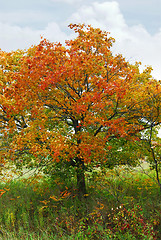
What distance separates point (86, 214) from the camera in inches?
359

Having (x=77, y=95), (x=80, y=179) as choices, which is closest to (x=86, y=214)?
(x=80, y=179)

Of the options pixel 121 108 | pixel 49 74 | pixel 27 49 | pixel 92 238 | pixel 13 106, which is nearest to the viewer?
pixel 92 238

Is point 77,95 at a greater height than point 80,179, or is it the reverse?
point 77,95

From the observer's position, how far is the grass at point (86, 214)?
720 cm

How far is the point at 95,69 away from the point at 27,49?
4243 millimetres

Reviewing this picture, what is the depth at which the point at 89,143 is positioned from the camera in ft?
26.9

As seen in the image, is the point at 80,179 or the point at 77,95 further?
the point at 80,179

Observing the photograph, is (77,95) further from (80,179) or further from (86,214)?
(86,214)

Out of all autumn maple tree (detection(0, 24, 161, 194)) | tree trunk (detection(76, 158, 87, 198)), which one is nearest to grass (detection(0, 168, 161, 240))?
tree trunk (detection(76, 158, 87, 198))

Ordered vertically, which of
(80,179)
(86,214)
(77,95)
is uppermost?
(77,95)

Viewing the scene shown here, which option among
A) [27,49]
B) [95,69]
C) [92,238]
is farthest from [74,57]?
[92,238]

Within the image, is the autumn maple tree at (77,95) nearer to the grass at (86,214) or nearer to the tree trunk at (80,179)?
the tree trunk at (80,179)

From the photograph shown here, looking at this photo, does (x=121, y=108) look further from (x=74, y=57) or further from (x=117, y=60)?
(x=74, y=57)

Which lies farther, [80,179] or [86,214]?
[80,179]
